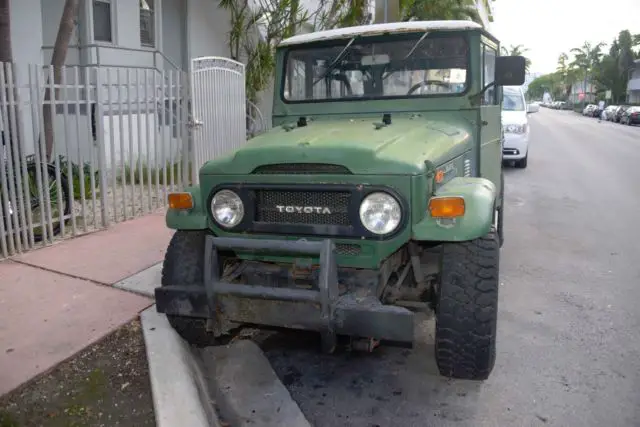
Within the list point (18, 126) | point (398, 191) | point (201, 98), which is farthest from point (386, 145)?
point (201, 98)

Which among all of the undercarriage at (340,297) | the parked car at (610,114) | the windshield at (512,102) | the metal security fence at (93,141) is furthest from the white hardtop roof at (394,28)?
the parked car at (610,114)

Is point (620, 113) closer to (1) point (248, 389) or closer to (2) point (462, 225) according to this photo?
(2) point (462, 225)

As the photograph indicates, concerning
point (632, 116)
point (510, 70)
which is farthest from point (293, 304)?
point (632, 116)

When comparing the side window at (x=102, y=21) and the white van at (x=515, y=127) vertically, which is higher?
the side window at (x=102, y=21)

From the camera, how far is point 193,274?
375 centimetres

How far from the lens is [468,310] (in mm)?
3318

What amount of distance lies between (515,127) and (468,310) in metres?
10.2

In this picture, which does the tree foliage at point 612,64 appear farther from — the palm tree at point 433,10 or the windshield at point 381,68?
the windshield at point 381,68

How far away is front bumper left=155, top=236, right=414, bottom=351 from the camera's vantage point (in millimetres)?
3148

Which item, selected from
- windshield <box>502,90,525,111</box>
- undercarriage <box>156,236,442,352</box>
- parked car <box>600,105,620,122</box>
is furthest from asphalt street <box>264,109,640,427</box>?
parked car <box>600,105,620,122</box>

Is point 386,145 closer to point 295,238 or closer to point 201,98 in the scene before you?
point 295,238

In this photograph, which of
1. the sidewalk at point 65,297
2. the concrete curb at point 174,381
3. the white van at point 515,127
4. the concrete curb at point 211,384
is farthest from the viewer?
the white van at point 515,127

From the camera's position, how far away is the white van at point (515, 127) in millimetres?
12773

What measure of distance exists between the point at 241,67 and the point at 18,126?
4.87 meters
